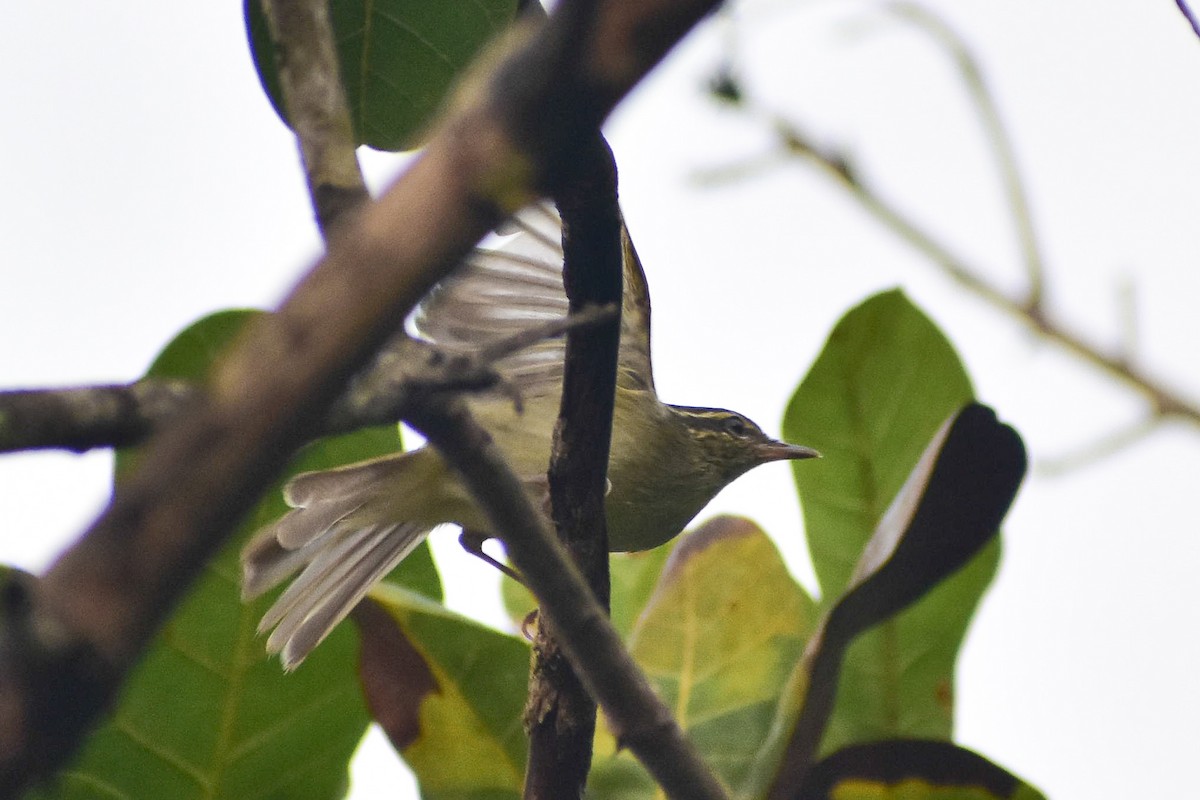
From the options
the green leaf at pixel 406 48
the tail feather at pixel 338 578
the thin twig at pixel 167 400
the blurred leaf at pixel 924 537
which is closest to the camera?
the thin twig at pixel 167 400

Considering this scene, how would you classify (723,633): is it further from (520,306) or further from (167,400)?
(167,400)

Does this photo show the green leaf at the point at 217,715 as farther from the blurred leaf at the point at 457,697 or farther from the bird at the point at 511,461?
the bird at the point at 511,461

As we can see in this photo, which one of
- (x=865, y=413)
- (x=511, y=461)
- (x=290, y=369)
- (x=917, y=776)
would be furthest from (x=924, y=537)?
(x=511, y=461)

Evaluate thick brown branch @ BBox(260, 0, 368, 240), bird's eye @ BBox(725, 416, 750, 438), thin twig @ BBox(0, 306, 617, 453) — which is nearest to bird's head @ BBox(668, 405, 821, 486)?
bird's eye @ BBox(725, 416, 750, 438)

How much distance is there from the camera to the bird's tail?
3.34 meters

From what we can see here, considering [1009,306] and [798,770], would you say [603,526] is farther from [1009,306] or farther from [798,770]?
[1009,306]

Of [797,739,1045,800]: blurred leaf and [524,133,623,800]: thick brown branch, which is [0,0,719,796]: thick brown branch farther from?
[797,739,1045,800]: blurred leaf

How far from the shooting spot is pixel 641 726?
6.36 feet

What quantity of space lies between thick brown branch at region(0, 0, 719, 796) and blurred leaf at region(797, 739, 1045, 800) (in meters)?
1.78

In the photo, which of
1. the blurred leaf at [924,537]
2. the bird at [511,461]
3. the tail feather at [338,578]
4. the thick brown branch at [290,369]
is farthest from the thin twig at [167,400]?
the bird at [511,461]

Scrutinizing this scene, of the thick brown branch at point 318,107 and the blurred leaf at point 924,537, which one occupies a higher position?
the thick brown branch at point 318,107

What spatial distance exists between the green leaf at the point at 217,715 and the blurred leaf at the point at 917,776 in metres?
1.08

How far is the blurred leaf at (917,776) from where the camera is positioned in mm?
2398

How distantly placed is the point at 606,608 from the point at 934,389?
1.19 metres
